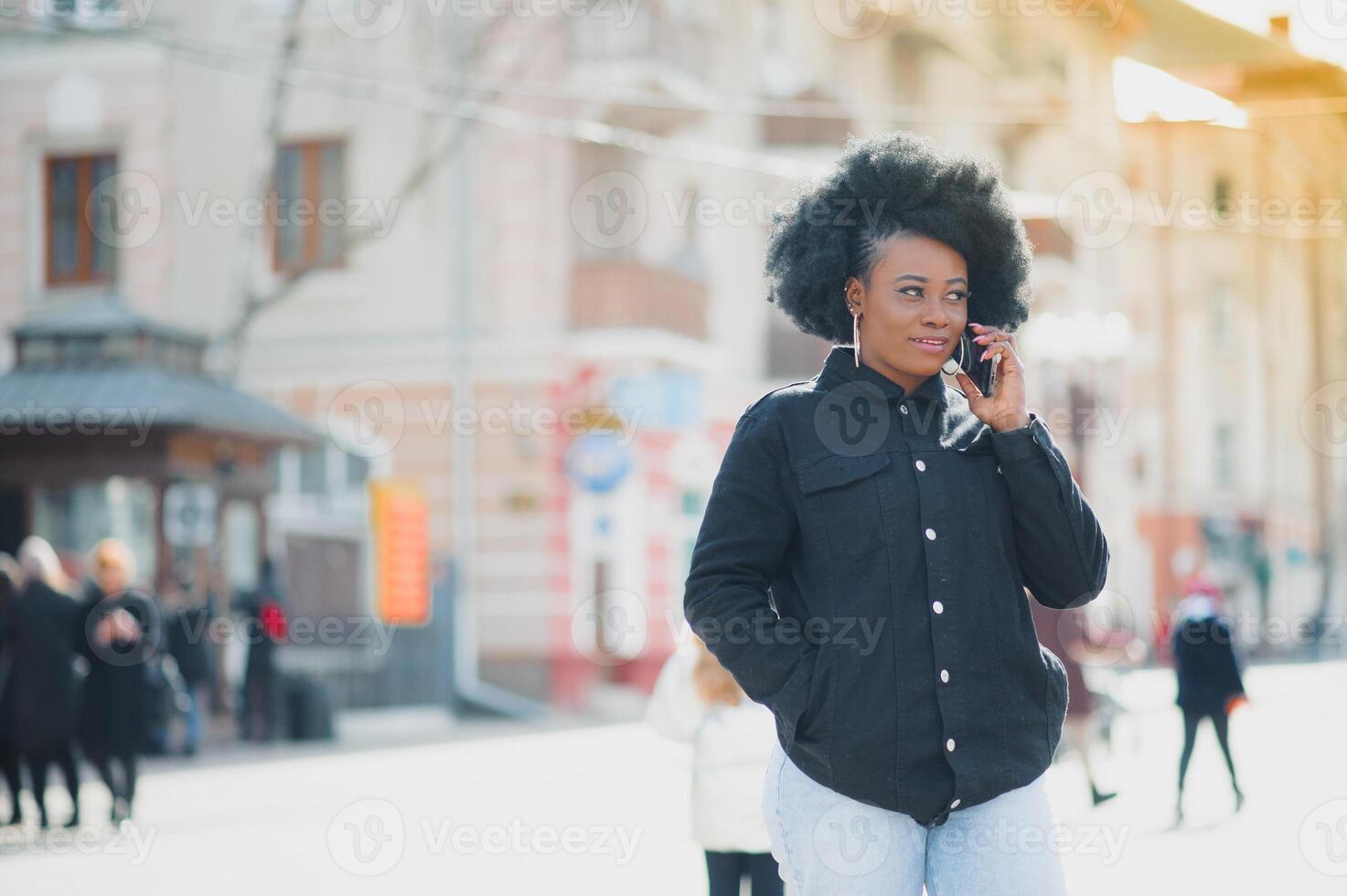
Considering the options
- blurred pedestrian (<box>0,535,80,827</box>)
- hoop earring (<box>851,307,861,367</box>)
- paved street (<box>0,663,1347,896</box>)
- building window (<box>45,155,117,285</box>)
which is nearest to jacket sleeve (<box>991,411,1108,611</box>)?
hoop earring (<box>851,307,861,367</box>)

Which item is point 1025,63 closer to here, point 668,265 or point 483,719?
point 668,265

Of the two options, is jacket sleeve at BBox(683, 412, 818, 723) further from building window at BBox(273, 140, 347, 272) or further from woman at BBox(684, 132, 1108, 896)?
building window at BBox(273, 140, 347, 272)

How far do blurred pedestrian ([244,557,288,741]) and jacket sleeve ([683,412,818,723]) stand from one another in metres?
16.8

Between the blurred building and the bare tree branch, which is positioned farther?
the bare tree branch

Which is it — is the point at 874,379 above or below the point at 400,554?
above

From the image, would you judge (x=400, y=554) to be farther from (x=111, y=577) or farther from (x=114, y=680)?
(x=114, y=680)

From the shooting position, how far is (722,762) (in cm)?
642

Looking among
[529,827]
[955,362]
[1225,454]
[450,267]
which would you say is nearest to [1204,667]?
[529,827]

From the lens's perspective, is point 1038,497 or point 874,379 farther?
point 874,379

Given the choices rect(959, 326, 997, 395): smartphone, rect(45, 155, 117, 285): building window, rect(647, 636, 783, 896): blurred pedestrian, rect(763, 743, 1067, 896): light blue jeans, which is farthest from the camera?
rect(45, 155, 117, 285): building window

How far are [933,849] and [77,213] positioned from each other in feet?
80.6

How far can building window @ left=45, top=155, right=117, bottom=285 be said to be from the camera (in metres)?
26.4

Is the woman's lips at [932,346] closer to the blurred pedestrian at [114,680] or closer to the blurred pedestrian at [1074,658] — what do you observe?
the blurred pedestrian at [1074,658]

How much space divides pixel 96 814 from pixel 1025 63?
1147 inches
